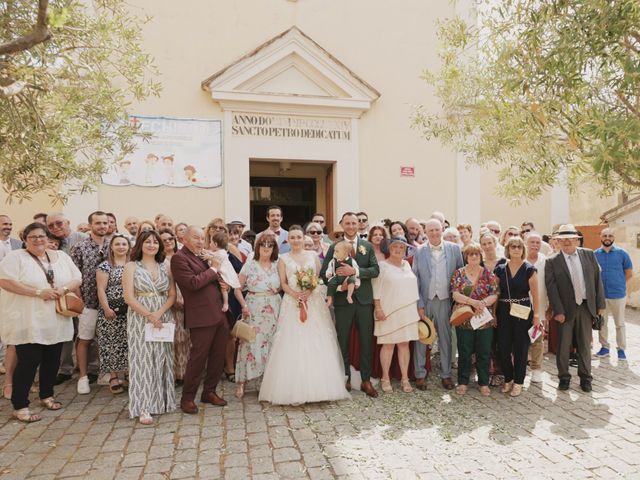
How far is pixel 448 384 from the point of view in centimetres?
576

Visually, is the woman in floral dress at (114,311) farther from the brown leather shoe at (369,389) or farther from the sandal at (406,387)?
the sandal at (406,387)

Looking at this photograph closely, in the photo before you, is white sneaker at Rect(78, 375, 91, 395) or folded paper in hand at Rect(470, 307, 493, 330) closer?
folded paper in hand at Rect(470, 307, 493, 330)

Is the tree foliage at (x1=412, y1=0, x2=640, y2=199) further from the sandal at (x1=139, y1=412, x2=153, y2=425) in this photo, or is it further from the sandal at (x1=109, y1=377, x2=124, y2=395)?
the sandal at (x1=109, y1=377, x2=124, y2=395)

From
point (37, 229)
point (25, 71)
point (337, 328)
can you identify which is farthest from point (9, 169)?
point (337, 328)

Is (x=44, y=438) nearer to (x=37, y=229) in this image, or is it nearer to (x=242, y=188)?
(x=37, y=229)

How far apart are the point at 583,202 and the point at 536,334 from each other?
1435 cm

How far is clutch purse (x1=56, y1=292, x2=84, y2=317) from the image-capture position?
5012 mm

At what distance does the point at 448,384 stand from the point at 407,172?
19.9 ft

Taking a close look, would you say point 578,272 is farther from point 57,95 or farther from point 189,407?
point 57,95

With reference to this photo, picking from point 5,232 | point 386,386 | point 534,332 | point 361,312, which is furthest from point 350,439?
point 5,232

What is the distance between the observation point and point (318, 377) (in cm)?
514

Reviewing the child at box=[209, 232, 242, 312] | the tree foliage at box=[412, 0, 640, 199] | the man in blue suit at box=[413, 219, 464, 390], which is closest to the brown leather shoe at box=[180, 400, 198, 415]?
the child at box=[209, 232, 242, 312]

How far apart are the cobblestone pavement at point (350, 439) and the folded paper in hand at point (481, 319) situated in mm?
844

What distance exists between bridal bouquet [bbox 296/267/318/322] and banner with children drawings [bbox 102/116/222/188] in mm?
5188
